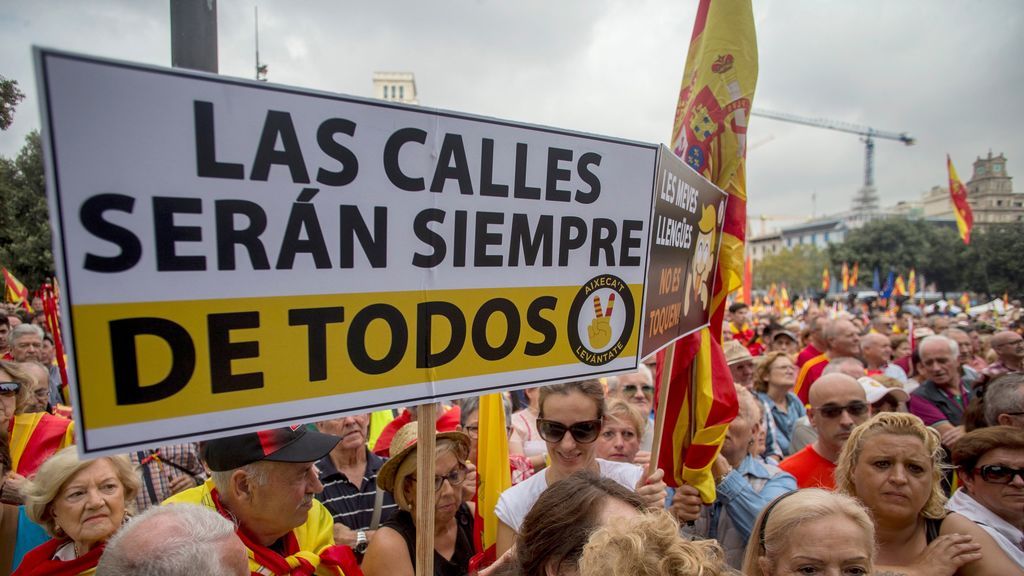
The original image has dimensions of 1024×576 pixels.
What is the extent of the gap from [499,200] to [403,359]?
0.59 metres

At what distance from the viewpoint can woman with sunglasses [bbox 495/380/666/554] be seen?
278cm

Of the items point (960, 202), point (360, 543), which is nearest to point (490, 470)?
point (360, 543)

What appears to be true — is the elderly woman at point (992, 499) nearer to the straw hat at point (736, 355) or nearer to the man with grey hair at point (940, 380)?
the man with grey hair at point (940, 380)

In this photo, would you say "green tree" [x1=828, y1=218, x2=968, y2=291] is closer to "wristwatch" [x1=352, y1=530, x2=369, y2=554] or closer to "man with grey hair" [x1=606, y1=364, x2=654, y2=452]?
"man with grey hair" [x1=606, y1=364, x2=654, y2=452]

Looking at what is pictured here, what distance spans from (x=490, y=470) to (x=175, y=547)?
158cm

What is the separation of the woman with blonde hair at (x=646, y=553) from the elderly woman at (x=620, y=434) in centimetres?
209

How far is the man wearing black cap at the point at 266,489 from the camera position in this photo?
7.56 ft

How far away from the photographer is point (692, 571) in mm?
1582

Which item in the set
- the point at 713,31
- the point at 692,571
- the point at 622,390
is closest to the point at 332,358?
the point at 692,571

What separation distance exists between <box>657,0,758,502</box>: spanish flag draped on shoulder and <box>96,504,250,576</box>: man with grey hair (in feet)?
6.98

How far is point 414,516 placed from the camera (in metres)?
2.67

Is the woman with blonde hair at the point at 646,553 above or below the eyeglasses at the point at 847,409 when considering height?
above

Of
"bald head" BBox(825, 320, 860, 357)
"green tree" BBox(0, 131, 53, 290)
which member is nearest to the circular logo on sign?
"green tree" BBox(0, 131, 53, 290)

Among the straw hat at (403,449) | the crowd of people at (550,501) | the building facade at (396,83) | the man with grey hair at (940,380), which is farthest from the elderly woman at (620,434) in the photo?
the building facade at (396,83)
